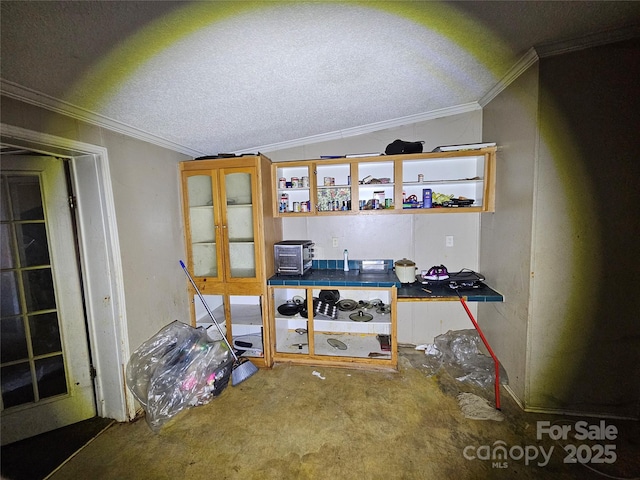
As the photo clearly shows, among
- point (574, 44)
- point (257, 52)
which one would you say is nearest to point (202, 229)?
point (257, 52)

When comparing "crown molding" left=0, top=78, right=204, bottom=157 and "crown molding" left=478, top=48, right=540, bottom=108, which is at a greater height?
"crown molding" left=478, top=48, right=540, bottom=108

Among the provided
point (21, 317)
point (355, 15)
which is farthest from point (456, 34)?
point (21, 317)

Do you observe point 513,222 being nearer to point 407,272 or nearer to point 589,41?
point 407,272

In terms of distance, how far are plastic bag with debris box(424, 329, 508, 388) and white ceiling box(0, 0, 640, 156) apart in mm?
2271

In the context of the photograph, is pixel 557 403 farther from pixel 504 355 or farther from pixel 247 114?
pixel 247 114

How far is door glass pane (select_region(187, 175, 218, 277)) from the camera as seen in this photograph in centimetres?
245

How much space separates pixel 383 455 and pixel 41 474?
80.1 inches

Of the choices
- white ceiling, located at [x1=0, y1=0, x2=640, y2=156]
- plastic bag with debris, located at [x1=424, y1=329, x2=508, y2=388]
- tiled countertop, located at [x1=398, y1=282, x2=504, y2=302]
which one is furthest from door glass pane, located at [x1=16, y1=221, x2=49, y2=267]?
plastic bag with debris, located at [x1=424, y1=329, x2=508, y2=388]

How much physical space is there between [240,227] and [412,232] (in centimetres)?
177

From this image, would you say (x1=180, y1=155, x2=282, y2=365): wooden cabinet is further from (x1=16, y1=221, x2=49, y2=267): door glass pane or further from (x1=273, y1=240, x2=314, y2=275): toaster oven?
(x1=16, y1=221, x2=49, y2=267): door glass pane

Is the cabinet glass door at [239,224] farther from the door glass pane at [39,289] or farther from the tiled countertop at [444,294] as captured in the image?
the tiled countertop at [444,294]

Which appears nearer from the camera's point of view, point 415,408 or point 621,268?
point 621,268

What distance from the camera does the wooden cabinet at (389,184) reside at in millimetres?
2252

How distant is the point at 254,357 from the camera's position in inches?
96.2
